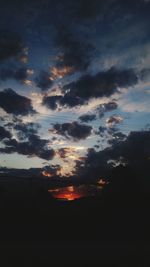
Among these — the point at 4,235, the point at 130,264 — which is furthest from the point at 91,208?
the point at 130,264

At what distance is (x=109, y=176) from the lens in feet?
229

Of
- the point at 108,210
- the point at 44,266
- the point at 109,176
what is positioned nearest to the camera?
the point at 44,266

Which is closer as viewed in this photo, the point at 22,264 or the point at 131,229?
the point at 22,264

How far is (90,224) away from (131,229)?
5681 mm

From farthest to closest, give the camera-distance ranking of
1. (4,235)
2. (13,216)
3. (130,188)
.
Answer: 1. (130,188)
2. (13,216)
3. (4,235)

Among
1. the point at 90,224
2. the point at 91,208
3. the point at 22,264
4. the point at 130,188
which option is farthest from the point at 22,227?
the point at 130,188

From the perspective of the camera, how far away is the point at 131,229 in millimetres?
36031

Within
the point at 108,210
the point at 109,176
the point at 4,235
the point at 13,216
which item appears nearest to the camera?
the point at 4,235

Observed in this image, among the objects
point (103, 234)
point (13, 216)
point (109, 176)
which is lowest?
point (103, 234)

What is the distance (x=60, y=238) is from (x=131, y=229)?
10.7 m

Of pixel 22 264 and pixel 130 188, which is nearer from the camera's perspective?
pixel 22 264

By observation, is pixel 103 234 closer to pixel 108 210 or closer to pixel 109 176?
pixel 108 210

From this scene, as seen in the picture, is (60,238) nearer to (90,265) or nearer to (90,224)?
(90,224)

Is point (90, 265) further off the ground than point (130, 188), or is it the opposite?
point (130, 188)
